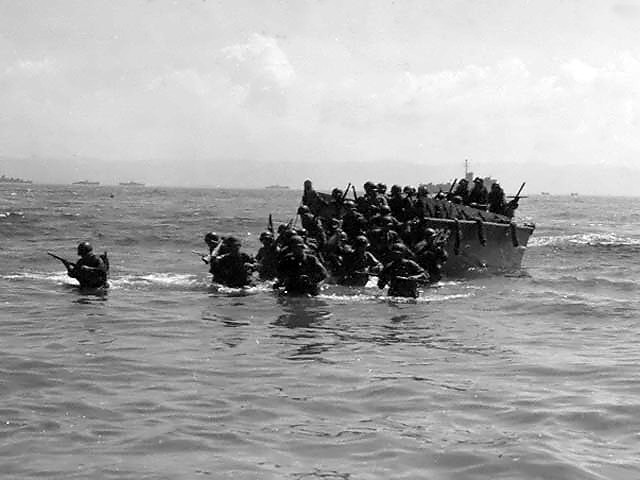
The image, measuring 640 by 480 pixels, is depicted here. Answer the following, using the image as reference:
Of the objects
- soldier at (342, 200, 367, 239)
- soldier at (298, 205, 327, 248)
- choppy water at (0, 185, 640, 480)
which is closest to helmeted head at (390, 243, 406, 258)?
choppy water at (0, 185, 640, 480)

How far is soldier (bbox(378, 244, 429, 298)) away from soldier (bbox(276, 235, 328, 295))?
1.44 metres

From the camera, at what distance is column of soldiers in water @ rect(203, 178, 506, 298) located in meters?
19.3

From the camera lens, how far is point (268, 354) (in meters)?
12.6

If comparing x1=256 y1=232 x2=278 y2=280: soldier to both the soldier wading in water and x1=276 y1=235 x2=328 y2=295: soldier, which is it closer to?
x1=276 y1=235 x2=328 y2=295: soldier

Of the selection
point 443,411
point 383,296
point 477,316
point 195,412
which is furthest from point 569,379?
point 383,296

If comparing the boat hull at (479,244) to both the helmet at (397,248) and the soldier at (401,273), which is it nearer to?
the soldier at (401,273)

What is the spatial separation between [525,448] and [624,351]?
20.4 feet

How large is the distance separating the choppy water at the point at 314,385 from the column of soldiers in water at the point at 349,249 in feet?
2.28

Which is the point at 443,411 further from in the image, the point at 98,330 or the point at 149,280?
the point at 149,280

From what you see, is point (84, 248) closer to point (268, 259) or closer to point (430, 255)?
point (268, 259)

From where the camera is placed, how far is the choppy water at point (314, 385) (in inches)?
307

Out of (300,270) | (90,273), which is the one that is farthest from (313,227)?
(90,273)

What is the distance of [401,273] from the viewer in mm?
18984

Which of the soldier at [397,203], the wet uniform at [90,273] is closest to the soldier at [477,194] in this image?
the soldier at [397,203]
